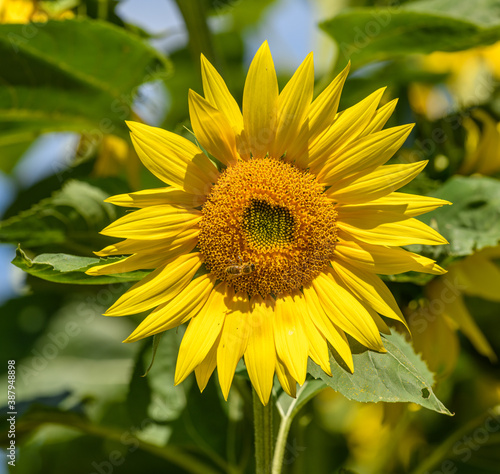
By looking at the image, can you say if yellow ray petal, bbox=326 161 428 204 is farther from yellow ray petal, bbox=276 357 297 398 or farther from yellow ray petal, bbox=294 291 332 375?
yellow ray petal, bbox=276 357 297 398

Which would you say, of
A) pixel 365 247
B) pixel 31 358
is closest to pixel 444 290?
pixel 365 247

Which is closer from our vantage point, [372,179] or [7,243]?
[372,179]

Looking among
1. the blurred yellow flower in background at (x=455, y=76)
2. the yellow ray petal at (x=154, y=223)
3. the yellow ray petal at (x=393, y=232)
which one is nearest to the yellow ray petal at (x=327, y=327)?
the yellow ray petal at (x=393, y=232)

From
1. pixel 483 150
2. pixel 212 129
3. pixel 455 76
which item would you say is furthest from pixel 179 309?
pixel 455 76

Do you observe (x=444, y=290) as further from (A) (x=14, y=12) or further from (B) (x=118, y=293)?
(A) (x=14, y=12)

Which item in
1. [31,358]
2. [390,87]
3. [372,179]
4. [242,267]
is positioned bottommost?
[31,358]

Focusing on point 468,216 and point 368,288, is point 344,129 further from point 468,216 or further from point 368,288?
point 468,216

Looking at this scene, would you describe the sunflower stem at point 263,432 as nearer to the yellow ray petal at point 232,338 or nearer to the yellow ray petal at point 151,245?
the yellow ray petal at point 232,338
